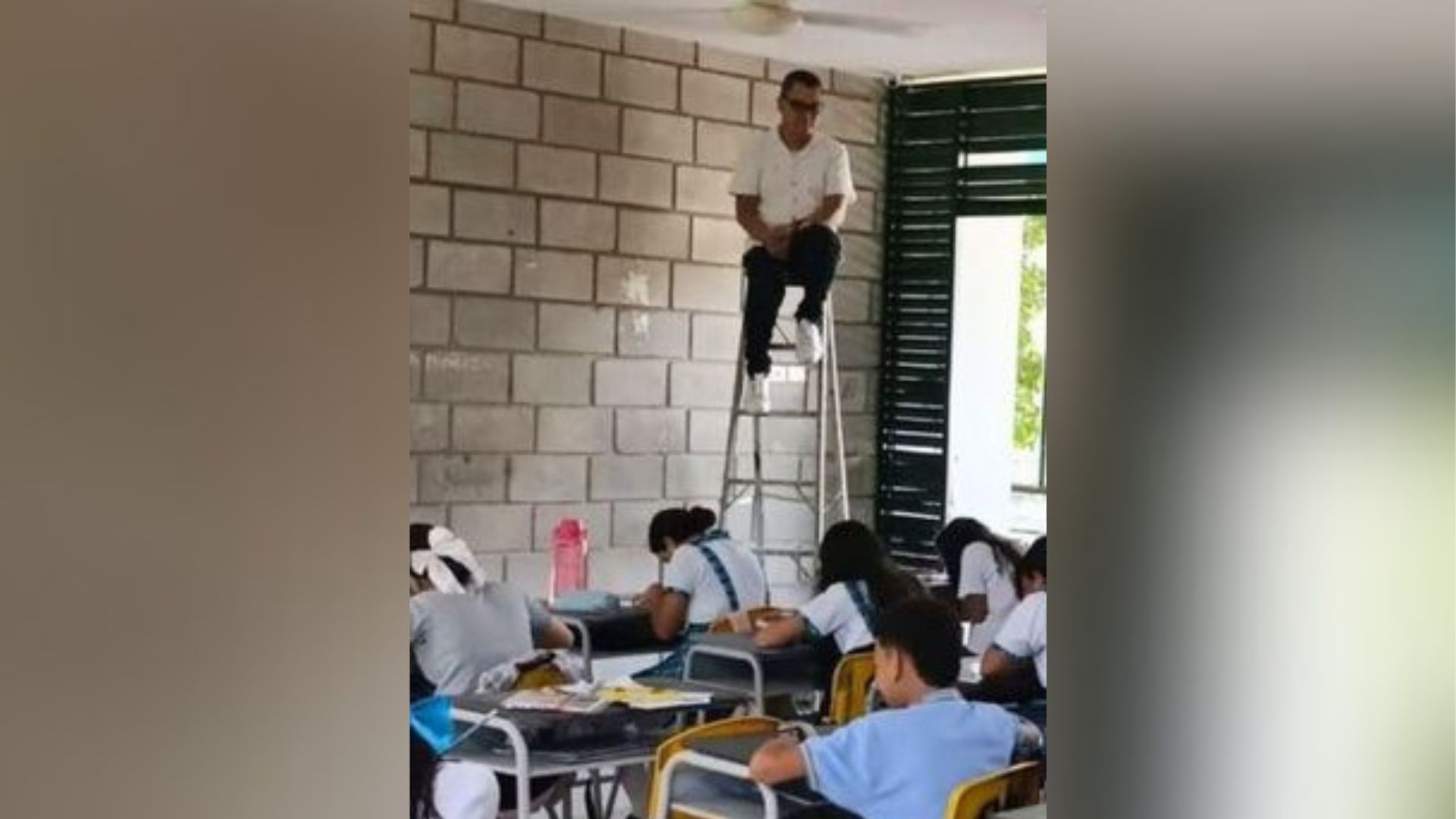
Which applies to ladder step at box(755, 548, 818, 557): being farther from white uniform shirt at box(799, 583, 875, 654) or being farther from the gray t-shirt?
the gray t-shirt

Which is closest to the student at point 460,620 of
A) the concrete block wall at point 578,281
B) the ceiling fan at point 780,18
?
the concrete block wall at point 578,281

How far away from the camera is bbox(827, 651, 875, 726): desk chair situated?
2910mm

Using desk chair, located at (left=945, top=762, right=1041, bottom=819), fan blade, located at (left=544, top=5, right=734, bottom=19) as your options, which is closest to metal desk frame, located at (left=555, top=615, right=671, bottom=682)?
desk chair, located at (left=945, top=762, right=1041, bottom=819)

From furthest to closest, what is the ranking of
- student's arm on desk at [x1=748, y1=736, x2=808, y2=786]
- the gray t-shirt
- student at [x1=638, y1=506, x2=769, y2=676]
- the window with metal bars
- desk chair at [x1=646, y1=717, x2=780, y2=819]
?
the window with metal bars, student at [x1=638, y1=506, x2=769, y2=676], the gray t-shirt, desk chair at [x1=646, y1=717, x2=780, y2=819], student's arm on desk at [x1=748, y1=736, x2=808, y2=786]

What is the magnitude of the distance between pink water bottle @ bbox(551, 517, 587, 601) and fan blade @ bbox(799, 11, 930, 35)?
52.1 inches

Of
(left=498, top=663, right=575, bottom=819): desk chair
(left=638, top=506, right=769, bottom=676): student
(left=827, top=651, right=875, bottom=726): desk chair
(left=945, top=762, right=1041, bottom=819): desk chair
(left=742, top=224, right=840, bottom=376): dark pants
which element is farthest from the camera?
(left=742, top=224, right=840, bottom=376): dark pants

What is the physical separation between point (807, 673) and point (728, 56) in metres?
1.69

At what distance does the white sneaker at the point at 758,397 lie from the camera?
13.1 feet

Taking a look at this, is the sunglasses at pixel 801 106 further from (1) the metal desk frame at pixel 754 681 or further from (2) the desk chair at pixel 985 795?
(2) the desk chair at pixel 985 795

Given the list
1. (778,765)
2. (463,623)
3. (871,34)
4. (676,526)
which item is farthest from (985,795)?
(871,34)

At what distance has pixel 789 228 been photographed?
3.92 metres

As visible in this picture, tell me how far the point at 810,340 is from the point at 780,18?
81 centimetres
